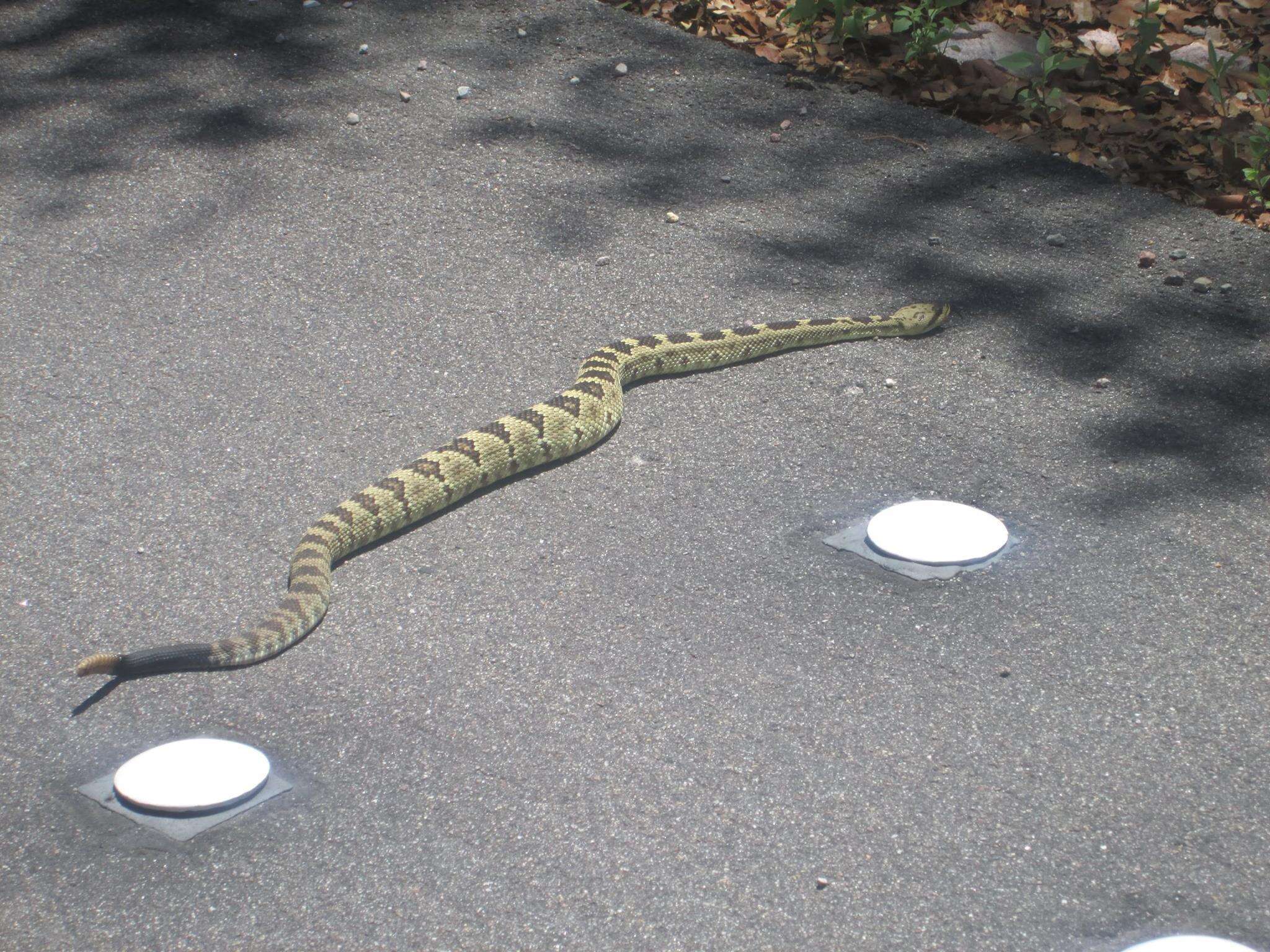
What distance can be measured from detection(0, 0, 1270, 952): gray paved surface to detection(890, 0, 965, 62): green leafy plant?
27.5 inches

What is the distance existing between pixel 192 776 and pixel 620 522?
6.41 feet

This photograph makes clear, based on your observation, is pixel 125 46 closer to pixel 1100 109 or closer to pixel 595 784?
pixel 1100 109

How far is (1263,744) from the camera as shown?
363 cm

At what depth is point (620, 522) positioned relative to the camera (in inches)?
192

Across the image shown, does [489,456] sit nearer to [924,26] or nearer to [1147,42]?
[924,26]

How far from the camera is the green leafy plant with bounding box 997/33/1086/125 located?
796 centimetres

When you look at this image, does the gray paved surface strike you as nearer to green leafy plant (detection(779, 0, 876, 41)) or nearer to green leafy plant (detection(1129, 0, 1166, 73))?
green leafy plant (detection(779, 0, 876, 41))

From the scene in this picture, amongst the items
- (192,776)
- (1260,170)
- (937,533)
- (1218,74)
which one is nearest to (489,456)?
(937,533)

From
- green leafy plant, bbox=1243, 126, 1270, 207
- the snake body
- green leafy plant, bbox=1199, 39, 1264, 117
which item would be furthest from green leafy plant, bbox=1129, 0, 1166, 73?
the snake body

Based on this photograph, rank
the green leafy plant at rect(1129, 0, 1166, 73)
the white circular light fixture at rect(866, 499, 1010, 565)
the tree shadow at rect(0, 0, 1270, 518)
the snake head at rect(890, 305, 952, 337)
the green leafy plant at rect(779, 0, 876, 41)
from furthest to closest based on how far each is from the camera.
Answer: the green leafy plant at rect(779, 0, 876, 41)
the green leafy plant at rect(1129, 0, 1166, 73)
the snake head at rect(890, 305, 952, 337)
the tree shadow at rect(0, 0, 1270, 518)
the white circular light fixture at rect(866, 499, 1010, 565)

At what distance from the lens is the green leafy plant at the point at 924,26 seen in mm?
8336

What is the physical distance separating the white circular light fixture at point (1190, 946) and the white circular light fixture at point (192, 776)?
96.2 inches

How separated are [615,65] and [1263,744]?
6.69 metres

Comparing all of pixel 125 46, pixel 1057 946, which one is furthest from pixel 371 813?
pixel 125 46
